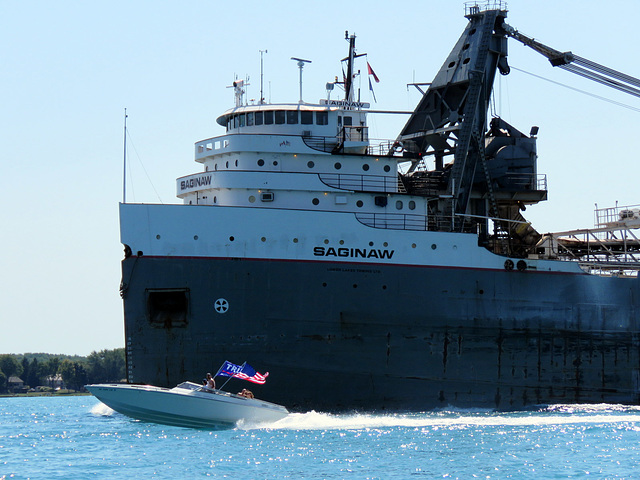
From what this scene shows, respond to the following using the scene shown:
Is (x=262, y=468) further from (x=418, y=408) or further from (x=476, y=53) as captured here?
(x=476, y=53)

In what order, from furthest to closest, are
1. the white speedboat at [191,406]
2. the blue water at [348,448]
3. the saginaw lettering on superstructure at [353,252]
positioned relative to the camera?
the saginaw lettering on superstructure at [353,252]
the white speedboat at [191,406]
the blue water at [348,448]

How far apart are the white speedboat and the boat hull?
1.78 m

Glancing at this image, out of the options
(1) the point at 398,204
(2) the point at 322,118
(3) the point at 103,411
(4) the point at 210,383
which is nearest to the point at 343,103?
(2) the point at 322,118

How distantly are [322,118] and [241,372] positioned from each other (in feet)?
34.5

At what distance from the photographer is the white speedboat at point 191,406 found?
27078mm

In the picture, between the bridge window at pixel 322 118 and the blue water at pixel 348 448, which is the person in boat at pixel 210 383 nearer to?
the blue water at pixel 348 448

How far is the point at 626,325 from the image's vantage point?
34.9 meters

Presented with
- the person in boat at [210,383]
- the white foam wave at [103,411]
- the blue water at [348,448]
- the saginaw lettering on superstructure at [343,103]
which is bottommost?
the white foam wave at [103,411]

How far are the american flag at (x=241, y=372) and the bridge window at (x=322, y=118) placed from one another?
10.00 m

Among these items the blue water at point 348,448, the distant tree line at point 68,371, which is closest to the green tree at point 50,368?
the distant tree line at point 68,371

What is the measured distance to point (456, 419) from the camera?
30.2 m

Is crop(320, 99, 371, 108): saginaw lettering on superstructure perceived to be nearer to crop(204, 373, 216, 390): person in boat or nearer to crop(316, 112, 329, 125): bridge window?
crop(316, 112, 329, 125): bridge window

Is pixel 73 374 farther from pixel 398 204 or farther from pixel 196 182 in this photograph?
pixel 398 204

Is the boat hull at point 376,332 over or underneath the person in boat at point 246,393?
over
